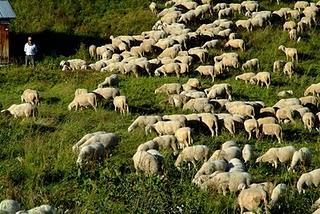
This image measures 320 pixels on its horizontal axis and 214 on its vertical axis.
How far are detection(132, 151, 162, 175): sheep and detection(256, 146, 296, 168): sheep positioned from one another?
8.39 feet

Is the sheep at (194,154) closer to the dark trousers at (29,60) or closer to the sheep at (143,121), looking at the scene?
the sheep at (143,121)

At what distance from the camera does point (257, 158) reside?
15.5 meters

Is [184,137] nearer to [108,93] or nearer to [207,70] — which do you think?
[108,93]

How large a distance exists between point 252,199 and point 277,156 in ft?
11.3

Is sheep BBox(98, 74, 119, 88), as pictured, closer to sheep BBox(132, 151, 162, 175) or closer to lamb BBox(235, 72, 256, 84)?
lamb BBox(235, 72, 256, 84)

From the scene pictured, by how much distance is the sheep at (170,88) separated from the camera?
2245 centimetres

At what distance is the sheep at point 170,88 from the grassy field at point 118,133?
27 cm

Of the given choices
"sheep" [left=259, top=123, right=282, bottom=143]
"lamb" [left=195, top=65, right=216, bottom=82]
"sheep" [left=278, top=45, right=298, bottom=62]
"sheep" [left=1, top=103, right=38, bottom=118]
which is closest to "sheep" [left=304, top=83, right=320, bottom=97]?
"lamb" [left=195, top=65, right=216, bottom=82]

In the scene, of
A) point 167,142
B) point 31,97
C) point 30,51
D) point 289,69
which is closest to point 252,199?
point 167,142

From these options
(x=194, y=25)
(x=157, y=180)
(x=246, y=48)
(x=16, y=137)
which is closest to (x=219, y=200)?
(x=157, y=180)

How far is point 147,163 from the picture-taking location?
13961 millimetres

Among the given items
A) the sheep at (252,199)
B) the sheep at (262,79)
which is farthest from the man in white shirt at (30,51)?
the sheep at (252,199)

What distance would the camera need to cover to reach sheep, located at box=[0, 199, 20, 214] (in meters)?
11.0

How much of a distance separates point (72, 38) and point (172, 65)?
30.9ft
